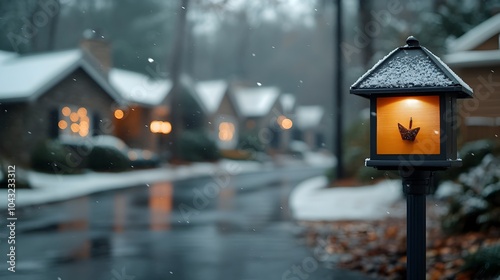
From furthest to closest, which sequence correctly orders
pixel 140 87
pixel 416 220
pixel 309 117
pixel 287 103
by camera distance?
pixel 309 117
pixel 287 103
pixel 140 87
pixel 416 220

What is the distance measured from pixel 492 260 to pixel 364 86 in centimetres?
287

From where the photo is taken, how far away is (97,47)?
29344 mm

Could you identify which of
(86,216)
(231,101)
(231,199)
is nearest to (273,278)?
(86,216)

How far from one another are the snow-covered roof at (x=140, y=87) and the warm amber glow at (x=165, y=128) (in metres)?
1.26

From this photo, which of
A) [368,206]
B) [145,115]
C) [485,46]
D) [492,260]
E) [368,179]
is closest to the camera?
[492,260]

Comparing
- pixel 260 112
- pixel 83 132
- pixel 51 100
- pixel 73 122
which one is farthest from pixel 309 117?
pixel 51 100

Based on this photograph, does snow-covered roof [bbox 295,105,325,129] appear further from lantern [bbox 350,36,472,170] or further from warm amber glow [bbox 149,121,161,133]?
lantern [bbox 350,36,472,170]

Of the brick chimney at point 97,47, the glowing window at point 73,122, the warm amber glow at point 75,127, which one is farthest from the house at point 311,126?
the warm amber glow at point 75,127

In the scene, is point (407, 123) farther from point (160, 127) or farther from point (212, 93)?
point (212, 93)

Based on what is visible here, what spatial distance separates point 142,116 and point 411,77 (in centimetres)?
3027

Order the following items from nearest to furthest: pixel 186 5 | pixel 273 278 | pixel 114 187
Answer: pixel 273 278 < pixel 114 187 < pixel 186 5

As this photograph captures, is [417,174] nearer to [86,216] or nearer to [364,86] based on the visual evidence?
[364,86]

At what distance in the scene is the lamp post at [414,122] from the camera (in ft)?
13.8

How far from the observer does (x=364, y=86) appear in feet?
14.3
